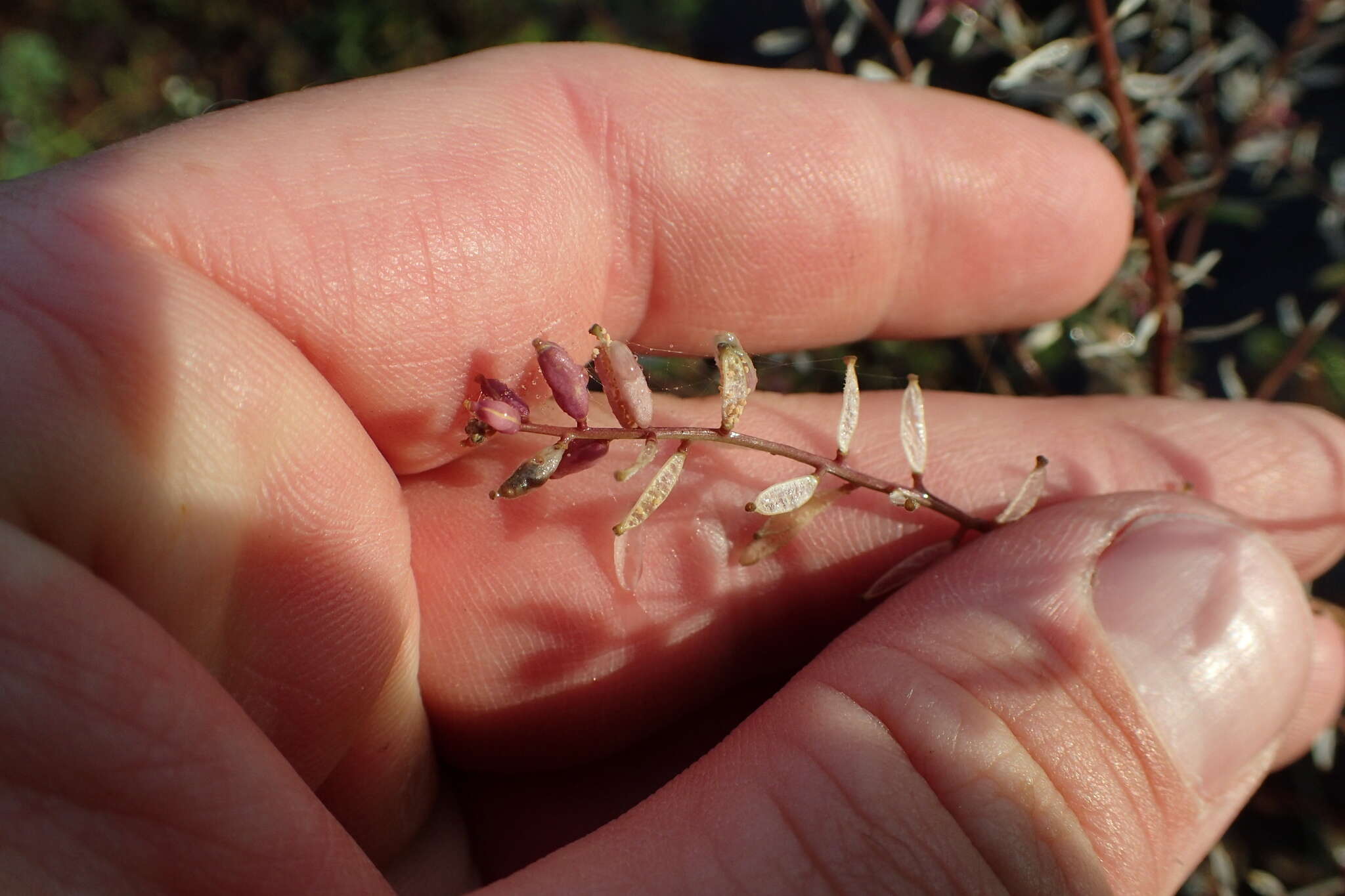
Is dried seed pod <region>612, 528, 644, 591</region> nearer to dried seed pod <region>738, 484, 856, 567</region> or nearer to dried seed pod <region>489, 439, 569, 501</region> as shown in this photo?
dried seed pod <region>738, 484, 856, 567</region>

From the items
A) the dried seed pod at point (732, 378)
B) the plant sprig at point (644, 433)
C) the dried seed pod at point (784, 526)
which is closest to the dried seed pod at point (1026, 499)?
the plant sprig at point (644, 433)

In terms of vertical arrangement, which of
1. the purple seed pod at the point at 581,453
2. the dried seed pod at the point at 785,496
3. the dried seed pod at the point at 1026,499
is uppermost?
the purple seed pod at the point at 581,453

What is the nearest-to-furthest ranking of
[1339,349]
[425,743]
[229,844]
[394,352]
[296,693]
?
[229,844], [296,693], [394,352], [425,743], [1339,349]

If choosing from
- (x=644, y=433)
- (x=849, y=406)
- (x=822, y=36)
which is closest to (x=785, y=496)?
(x=849, y=406)

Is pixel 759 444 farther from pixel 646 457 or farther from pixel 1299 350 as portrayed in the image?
pixel 1299 350

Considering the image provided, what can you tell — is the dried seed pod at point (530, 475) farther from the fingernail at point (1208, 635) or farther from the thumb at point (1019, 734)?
the fingernail at point (1208, 635)

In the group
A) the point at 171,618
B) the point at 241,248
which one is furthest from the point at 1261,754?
the point at 241,248

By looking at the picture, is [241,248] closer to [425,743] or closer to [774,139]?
[425,743]
